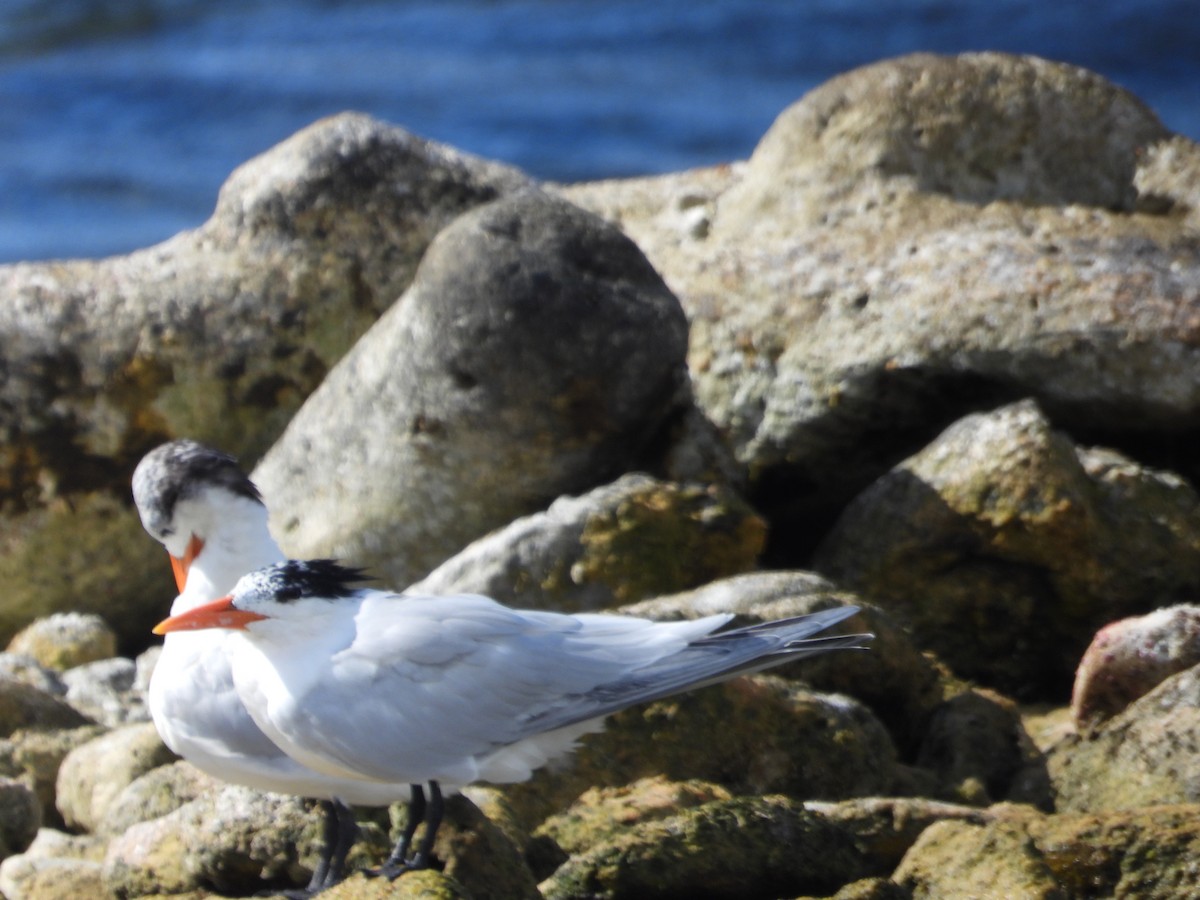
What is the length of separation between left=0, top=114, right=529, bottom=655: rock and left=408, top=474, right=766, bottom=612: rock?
233 centimetres

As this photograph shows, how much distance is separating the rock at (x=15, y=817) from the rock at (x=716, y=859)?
221 cm

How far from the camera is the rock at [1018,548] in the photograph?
22.4 ft

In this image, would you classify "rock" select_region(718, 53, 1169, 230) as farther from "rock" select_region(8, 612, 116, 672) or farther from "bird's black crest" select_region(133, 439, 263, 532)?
"bird's black crest" select_region(133, 439, 263, 532)

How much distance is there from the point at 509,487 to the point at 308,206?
2.26 meters

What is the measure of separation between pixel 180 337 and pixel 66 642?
1.53m

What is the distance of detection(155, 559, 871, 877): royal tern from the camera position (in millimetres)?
4816

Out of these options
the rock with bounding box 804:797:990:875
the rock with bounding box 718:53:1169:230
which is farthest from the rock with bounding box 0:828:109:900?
the rock with bounding box 718:53:1169:230

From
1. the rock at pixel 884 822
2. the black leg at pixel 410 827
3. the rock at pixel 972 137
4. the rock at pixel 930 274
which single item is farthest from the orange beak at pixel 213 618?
the rock at pixel 972 137

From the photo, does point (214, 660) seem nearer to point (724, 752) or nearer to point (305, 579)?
point (305, 579)

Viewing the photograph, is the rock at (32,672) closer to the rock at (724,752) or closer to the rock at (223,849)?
the rock at (223,849)

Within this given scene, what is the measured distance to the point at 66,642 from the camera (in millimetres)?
8195

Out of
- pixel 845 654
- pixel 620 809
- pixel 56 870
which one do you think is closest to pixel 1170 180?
pixel 845 654

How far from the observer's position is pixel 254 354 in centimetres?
888

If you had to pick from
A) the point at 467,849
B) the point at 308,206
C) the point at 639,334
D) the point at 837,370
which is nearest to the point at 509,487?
the point at 639,334
